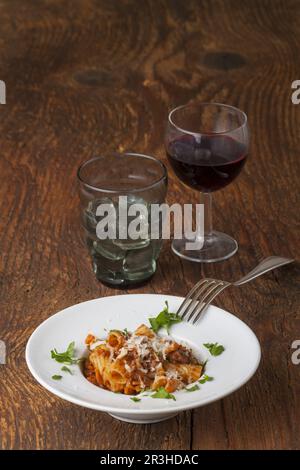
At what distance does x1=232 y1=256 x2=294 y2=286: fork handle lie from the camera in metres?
1.70

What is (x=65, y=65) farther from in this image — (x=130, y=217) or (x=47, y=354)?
(x=47, y=354)

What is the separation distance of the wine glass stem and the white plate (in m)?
0.34

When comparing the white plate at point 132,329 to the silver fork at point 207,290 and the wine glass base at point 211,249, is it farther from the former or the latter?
the wine glass base at point 211,249

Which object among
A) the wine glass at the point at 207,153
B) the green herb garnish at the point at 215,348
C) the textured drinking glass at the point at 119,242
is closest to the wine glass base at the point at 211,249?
the wine glass at the point at 207,153

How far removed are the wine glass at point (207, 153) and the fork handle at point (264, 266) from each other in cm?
9

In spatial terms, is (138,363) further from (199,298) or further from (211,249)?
(211,249)

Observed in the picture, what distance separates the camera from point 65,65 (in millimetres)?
2715

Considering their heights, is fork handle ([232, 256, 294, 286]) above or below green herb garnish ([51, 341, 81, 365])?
below

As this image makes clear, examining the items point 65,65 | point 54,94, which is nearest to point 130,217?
point 54,94

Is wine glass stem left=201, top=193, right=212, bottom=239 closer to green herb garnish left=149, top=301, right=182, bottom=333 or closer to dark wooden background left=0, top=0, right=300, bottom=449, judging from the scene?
dark wooden background left=0, top=0, right=300, bottom=449

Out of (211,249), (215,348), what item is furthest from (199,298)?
(211,249)

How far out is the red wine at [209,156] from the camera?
1724mm

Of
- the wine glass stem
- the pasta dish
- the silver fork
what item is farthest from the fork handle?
the pasta dish

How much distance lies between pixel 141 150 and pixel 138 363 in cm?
96
